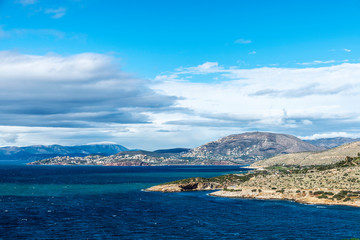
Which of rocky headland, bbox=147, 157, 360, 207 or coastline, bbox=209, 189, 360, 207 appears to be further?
rocky headland, bbox=147, 157, 360, 207

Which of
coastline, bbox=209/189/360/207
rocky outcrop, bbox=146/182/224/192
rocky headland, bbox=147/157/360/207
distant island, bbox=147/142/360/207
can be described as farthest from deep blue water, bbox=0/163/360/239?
rocky outcrop, bbox=146/182/224/192

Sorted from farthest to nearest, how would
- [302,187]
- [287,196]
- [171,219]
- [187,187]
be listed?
[187,187]
[302,187]
[287,196]
[171,219]

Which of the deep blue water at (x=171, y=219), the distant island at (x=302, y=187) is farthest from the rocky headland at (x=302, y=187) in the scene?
the deep blue water at (x=171, y=219)

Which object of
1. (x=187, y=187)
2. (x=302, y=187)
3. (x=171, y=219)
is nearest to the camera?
(x=171, y=219)

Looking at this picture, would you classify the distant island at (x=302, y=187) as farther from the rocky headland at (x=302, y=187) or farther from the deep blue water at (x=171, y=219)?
the deep blue water at (x=171, y=219)

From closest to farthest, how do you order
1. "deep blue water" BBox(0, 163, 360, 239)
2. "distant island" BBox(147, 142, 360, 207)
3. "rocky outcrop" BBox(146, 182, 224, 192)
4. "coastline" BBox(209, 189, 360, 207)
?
1. "deep blue water" BBox(0, 163, 360, 239)
2. "coastline" BBox(209, 189, 360, 207)
3. "distant island" BBox(147, 142, 360, 207)
4. "rocky outcrop" BBox(146, 182, 224, 192)

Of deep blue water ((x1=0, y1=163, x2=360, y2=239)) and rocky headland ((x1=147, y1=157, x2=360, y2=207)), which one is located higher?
rocky headland ((x1=147, y1=157, x2=360, y2=207))

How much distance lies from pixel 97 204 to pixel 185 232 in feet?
164

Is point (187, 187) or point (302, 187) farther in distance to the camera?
point (187, 187)

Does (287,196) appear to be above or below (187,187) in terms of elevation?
above

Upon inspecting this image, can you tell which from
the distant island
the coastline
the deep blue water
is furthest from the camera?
the distant island

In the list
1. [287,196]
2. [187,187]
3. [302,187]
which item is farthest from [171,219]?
[187,187]

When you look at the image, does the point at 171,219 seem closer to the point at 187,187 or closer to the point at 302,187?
the point at 302,187

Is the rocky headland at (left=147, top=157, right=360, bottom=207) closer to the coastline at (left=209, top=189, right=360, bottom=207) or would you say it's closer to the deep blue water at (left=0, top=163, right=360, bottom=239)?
the coastline at (left=209, top=189, right=360, bottom=207)
